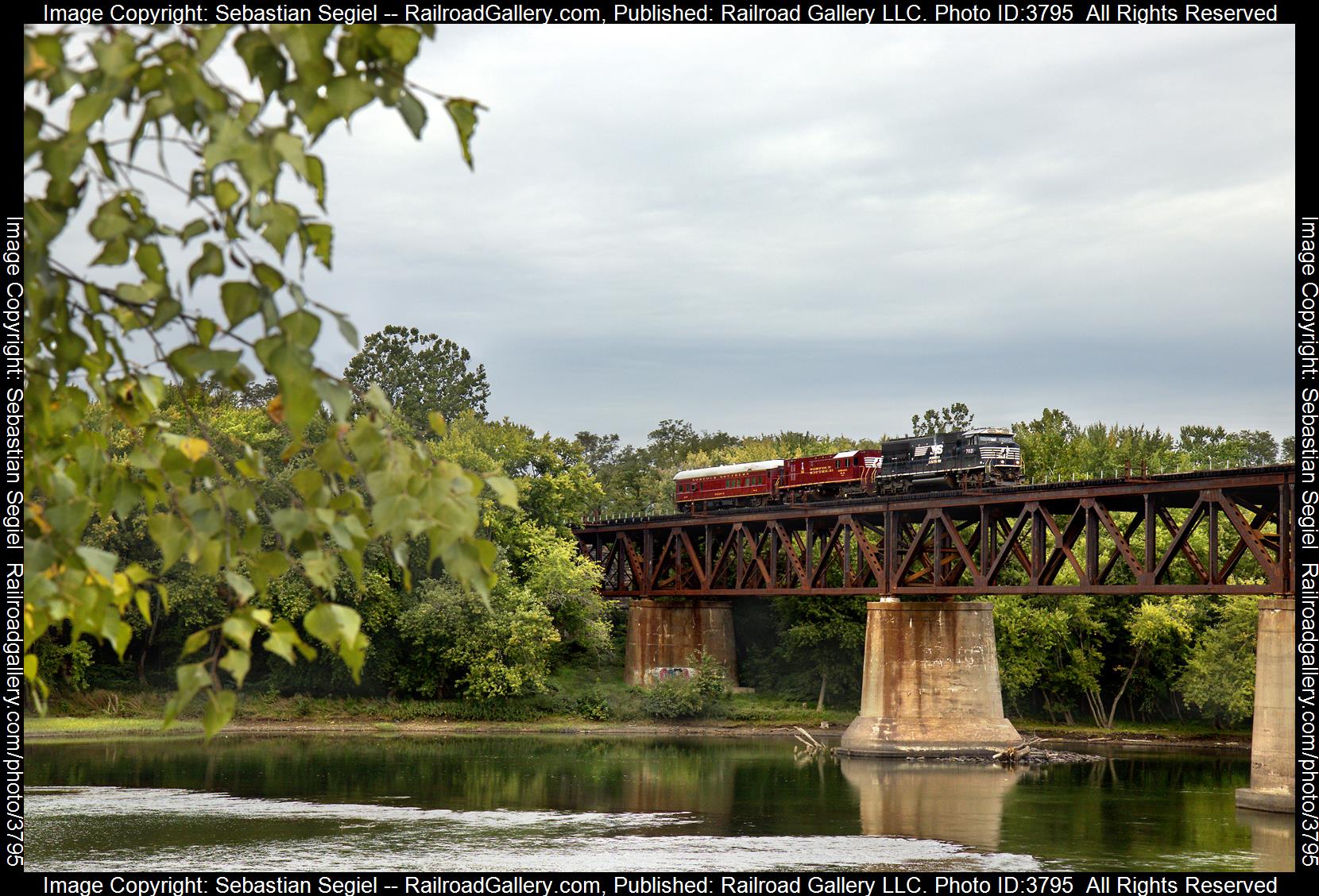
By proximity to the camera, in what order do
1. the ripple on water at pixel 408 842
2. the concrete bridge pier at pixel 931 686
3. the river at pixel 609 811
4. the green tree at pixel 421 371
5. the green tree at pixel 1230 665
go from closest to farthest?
the ripple on water at pixel 408 842 < the river at pixel 609 811 < the concrete bridge pier at pixel 931 686 < the green tree at pixel 1230 665 < the green tree at pixel 421 371

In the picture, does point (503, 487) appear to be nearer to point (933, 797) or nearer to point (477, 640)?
point (933, 797)

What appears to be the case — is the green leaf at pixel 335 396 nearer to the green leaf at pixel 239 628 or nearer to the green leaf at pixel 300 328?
the green leaf at pixel 300 328

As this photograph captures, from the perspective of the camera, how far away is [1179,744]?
245 ft

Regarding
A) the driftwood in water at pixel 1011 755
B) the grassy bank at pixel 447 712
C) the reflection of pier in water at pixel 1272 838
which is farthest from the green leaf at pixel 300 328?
the grassy bank at pixel 447 712

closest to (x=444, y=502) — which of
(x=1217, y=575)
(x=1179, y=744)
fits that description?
(x=1217, y=575)

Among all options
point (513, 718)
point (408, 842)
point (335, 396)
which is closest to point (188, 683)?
point (335, 396)

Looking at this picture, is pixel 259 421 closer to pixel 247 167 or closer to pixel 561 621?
pixel 561 621

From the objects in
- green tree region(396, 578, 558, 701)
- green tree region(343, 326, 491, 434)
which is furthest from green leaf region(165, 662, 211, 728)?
green tree region(343, 326, 491, 434)

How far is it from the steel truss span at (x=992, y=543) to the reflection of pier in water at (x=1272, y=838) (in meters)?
7.01

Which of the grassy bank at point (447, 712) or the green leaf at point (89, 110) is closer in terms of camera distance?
the green leaf at point (89, 110)

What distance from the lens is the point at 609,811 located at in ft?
144

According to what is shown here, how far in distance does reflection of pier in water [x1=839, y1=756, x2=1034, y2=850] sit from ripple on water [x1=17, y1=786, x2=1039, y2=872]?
2.22 meters

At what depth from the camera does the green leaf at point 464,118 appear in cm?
584

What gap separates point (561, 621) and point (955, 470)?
2726cm
